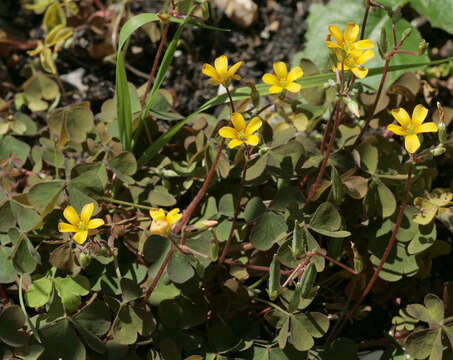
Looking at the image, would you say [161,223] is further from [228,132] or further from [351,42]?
[351,42]

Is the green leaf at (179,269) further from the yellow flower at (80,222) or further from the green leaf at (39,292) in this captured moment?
the green leaf at (39,292)

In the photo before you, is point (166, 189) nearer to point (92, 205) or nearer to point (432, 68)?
point (92, 205)

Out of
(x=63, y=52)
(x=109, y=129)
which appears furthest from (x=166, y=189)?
(x=63, y=52)

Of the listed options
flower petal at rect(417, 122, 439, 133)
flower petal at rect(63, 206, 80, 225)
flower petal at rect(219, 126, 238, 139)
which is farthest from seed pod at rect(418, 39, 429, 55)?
flower petal at rect(63, 206, 80, 225)

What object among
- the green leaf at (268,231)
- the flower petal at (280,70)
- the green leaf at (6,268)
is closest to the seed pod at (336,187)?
the green leaf at (268,231)

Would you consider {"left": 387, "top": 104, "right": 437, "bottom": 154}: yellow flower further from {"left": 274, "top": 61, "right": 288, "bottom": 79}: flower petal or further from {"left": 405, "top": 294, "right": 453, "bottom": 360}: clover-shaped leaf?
{"left": 405, "top": 294, "right": 453, "bottom": 360}: clover-shaped leaf
